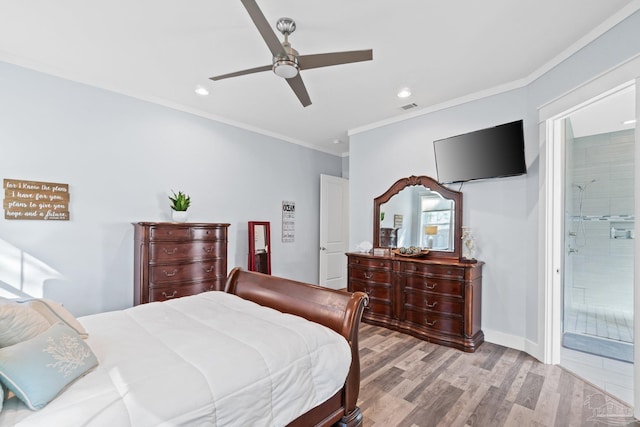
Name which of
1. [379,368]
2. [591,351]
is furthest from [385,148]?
[591,351]

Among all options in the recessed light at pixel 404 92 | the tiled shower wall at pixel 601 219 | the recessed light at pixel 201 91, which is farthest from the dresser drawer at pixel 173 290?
the tiled shower wall at pixel 601 219

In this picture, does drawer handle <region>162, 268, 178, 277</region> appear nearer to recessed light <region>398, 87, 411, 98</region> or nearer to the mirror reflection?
the mirror reflection

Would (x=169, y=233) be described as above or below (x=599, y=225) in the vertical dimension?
below

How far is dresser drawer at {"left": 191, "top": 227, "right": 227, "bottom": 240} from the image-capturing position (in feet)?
10.9

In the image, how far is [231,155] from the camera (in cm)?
424

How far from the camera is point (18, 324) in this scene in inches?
49.9

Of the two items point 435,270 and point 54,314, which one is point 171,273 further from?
point 435,270

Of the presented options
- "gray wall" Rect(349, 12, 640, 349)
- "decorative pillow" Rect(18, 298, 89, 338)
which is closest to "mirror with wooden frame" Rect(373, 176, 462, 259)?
"gray wall" Rect(349, 12, 640, 349)

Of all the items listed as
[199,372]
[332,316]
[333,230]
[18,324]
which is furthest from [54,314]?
[333,230]

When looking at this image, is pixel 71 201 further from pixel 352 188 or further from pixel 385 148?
pixel 385 148

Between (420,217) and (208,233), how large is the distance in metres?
2.63

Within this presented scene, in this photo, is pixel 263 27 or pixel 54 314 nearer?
pixel 54 314

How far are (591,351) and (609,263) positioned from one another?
5.49 feet

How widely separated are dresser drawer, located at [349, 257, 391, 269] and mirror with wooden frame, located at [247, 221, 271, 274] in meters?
1.30
